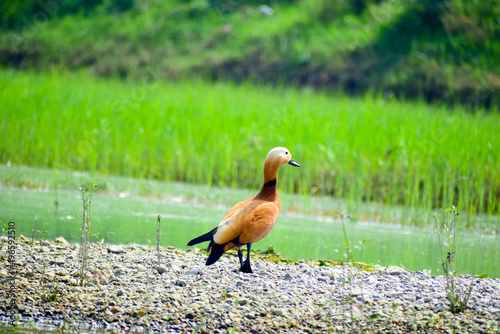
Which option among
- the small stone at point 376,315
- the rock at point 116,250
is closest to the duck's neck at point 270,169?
the small stone at point 376,315

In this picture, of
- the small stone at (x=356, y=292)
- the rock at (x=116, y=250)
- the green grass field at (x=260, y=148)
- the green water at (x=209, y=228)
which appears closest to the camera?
the small stone at (x=356, y=292)

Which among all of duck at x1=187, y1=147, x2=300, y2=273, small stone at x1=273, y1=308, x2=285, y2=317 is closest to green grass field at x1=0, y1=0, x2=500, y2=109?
duck at x1=187, y1=147, x2=300, y2=273

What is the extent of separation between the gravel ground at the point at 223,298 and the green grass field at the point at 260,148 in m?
2.40

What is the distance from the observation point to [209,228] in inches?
164

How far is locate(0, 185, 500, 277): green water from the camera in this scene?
382cm

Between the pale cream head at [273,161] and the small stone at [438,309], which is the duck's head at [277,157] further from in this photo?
the small stone at [438,309]

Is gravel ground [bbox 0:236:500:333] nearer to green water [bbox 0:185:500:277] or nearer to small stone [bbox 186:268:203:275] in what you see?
small stone [bbox 186:268:203:275]

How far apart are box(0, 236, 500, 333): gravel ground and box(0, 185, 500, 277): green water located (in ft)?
1.35

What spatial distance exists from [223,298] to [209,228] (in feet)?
4.69

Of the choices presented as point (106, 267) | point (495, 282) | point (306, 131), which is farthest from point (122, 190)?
point (495, 282)

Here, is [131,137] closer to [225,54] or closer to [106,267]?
[106,267]

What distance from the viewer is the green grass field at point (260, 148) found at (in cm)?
585

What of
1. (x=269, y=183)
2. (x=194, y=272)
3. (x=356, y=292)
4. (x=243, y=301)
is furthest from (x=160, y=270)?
(x=356, y=292)

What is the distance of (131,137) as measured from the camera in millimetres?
6691
